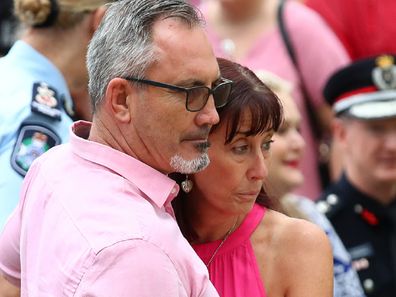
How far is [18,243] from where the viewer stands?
316cm

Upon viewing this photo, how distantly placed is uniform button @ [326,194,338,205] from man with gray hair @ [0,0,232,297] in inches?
97.0

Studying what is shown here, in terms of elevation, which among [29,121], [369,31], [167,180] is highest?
[167,180]

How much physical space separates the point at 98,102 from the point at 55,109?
0.85m

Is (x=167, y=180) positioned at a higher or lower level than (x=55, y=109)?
higher

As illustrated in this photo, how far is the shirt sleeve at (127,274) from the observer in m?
2.66

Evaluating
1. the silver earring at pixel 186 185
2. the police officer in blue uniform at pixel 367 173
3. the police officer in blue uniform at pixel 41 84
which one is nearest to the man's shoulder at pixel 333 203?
the police officer in blue uniform at pixel 367 173

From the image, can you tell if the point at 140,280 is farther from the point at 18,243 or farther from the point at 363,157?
the point at 363,157

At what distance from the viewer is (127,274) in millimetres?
2662

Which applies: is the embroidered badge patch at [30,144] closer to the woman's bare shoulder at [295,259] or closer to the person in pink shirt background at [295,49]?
the woman's bare shoulder at [295,259]

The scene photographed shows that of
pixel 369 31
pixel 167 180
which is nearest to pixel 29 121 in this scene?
pixel 167 180

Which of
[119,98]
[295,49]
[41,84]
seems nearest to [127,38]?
[119,98]

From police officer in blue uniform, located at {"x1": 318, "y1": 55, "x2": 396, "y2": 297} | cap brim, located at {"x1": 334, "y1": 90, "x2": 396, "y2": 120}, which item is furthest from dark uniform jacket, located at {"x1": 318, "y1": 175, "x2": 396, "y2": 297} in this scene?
cap brim, located at {"x1": 334, "y1": 90, "x2": 396, "y2": 120}

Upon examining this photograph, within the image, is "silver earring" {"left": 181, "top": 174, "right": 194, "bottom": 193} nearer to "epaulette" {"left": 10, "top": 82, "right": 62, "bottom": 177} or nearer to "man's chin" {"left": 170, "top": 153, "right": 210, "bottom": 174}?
"man's chin" {"left": 170, "top": 153, "right": 210, "bottom": 174}

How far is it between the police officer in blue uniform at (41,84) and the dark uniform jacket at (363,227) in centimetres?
160
